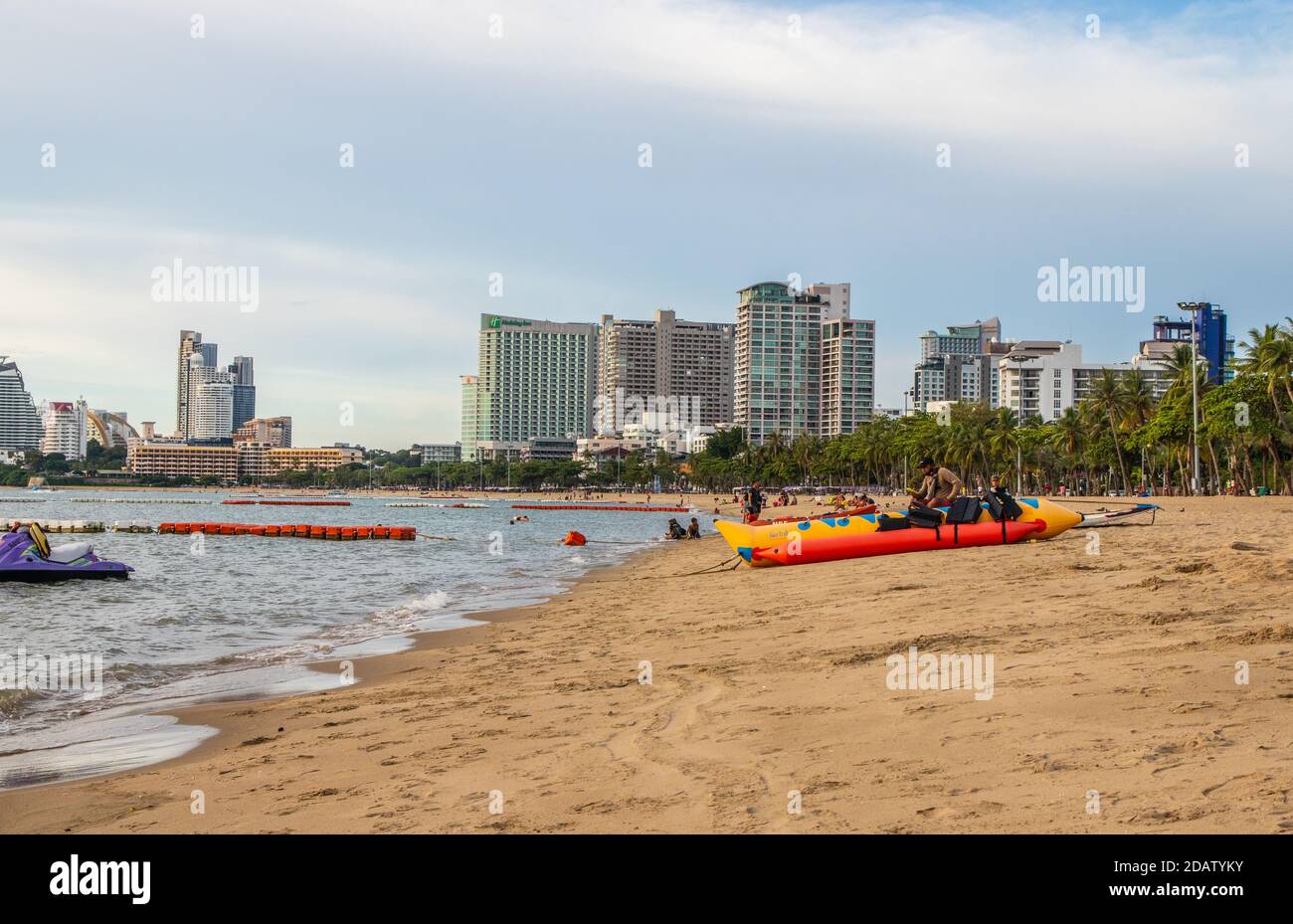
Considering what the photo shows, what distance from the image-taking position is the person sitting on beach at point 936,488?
19.6 metres

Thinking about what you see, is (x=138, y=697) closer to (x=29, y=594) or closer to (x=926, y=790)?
(x=926, y=790)

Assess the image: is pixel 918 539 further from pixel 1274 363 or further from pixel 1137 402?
pixel 1137 402

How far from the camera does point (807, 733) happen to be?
654cm

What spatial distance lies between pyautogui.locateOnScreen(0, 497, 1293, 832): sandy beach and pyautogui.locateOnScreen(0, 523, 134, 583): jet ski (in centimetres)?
1490

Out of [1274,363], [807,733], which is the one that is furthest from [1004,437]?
[807,733]

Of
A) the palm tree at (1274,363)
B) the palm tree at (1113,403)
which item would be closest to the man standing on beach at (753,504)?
the palm tree at (1274,363)

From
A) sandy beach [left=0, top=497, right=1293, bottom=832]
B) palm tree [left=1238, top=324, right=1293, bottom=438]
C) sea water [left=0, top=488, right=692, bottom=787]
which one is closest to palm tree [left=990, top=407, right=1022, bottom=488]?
palm tree [left=1238, top=324, right=1293, bottom=438]

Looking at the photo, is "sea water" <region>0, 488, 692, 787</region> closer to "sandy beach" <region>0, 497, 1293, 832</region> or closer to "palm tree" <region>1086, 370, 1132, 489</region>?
"sandy beach" <region>0, 497, 1293, 832</region>

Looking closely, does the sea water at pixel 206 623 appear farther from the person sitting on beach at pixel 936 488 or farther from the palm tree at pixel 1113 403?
the palm tree at pixel 1113 403

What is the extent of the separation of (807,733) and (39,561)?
22.9 m

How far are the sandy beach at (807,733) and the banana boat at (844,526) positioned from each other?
20.9ft

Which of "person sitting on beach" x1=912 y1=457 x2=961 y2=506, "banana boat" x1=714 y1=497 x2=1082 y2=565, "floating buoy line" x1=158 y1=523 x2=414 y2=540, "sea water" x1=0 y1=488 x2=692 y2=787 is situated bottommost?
"floating buoy line" x1=158 y1=523 x2=414 y2=540

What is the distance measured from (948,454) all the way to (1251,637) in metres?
97.2

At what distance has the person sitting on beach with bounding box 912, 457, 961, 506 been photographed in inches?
773
